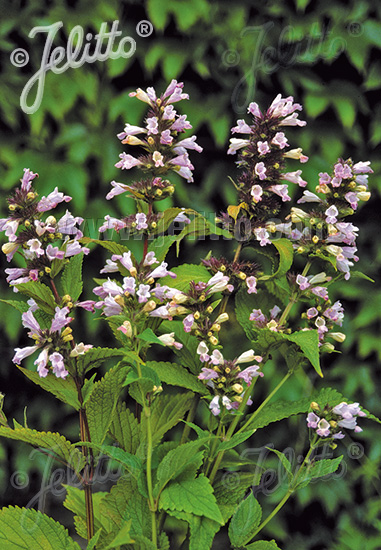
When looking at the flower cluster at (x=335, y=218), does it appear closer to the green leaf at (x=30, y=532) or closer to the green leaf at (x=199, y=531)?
the green leaf at (x=199, y=531)

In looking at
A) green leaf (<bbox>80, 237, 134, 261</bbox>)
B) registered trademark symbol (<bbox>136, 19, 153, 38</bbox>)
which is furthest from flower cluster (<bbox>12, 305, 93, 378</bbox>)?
registered trademark symbol (<bbox>136, 19, 153, 38</bbox>)

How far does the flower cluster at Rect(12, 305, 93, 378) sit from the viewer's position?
27.4 inches

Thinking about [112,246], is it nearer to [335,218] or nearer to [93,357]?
[93,357]

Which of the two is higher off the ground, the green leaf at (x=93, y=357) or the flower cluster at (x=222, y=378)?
the green leaf at (x=93, y=357)

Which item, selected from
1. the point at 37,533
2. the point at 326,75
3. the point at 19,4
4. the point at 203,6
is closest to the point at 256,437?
the point at 37,533

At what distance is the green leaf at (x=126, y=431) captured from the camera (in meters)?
0.86

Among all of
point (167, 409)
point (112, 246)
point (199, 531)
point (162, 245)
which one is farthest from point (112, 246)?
point (199, 531)

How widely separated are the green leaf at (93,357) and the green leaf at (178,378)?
113mm

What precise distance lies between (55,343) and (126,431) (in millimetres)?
227

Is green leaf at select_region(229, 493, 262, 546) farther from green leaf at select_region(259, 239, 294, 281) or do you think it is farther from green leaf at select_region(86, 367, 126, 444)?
green leaf at select_region(259, 239, 294, 281)

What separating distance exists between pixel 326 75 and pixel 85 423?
3.21 ft

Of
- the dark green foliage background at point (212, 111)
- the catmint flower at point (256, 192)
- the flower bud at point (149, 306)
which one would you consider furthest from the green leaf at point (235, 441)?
the dark green foliage background at point (212, 111)

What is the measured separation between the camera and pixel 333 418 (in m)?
0.85

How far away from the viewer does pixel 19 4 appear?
1187 millimetres
